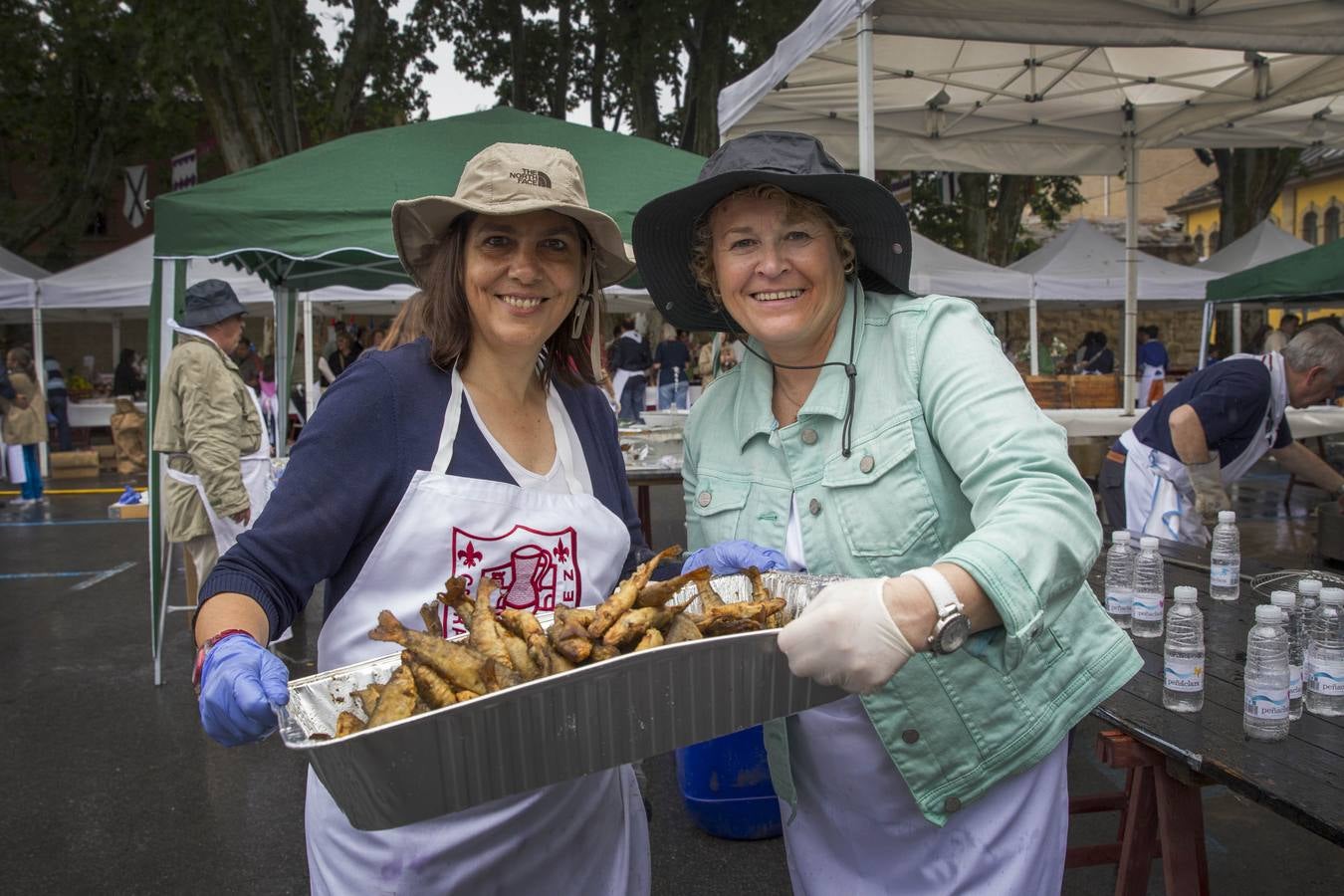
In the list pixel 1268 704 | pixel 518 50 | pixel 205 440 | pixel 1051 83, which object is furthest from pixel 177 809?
pixel 518 50

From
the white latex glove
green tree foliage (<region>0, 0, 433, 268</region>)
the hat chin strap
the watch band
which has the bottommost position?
the white latex glove

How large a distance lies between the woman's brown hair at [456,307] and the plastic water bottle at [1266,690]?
166 cm

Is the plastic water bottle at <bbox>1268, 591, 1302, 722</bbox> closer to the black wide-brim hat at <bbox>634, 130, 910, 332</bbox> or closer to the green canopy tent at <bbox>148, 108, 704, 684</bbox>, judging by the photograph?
the black wide-brim hat at <bbox>634, 130, 910, 332</bbox>

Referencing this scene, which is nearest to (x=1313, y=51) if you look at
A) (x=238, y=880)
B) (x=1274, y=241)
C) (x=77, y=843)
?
(x=238, y=880)

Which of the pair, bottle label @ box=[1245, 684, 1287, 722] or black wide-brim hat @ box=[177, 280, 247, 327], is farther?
black wide-brim hat @ box=[177, 280, 247, 327]

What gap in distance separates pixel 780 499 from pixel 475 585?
0.62 metres

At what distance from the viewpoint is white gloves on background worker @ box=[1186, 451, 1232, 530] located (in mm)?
4562

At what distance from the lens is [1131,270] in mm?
8938

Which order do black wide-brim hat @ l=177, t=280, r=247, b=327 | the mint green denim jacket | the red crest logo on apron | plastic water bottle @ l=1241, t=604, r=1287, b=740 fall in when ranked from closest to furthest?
1. the mint green denim jacket
2. the red crest logo on apron
3. plastic water bottle @ l=1241, t=604, r=1287, b=740
4. black wide-brim hat @ l=177, t=280, r=247, b=327

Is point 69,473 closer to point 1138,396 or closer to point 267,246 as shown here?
point 267,246

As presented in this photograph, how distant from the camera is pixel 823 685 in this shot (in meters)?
1.49

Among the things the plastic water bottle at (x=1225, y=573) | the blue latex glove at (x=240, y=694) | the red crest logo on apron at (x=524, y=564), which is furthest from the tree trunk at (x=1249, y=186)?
the blue latex glove at (x=240, y=694)

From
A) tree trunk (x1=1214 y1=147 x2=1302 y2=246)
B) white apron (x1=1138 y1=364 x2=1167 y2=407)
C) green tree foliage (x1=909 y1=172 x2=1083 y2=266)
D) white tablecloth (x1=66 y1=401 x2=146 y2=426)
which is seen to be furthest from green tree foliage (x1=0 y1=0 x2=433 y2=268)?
tree trunk (x1=1214 y1=147 x2=1302 y2=246)

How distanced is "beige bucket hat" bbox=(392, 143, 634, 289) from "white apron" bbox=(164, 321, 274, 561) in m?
4.16
